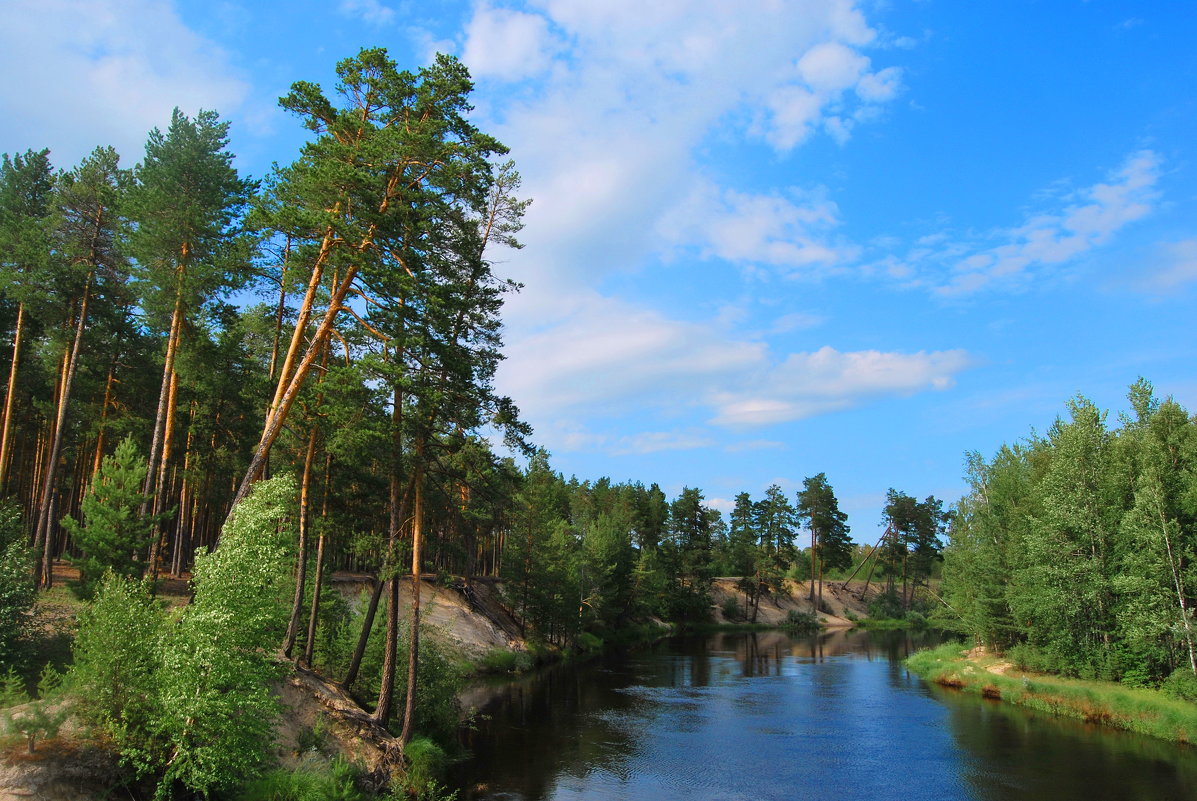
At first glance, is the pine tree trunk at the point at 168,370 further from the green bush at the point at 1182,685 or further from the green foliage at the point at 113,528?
the green bush at the point at 1182,685

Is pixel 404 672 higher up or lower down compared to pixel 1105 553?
lower down

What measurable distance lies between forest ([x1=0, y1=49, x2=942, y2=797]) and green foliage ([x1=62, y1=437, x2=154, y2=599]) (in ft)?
0.27

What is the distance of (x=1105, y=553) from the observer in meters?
33.8

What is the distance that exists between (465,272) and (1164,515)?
30.6 m

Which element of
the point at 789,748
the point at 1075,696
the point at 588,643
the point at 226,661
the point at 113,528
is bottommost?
the point at 588,643

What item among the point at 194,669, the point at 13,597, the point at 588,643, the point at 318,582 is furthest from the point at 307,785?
the point at 588,643

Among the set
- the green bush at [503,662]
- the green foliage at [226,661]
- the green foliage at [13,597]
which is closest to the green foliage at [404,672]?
the green foliage at [226,661]

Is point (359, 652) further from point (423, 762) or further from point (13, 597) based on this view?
point (13, 597)

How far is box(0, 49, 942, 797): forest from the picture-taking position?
46.8ft

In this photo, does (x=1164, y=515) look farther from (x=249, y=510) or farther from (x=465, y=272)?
(x=249, y=510)

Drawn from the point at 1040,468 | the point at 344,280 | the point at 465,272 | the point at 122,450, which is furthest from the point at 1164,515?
the point at 122,450

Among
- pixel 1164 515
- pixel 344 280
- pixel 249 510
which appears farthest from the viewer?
pixel 1164 515

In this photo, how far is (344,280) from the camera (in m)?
21.2

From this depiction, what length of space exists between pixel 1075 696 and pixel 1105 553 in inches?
270
